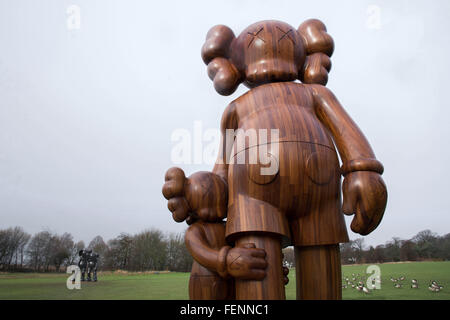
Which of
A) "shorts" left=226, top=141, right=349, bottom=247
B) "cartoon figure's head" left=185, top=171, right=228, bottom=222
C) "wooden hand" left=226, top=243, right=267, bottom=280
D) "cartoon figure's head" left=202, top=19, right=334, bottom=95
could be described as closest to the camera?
"wooden hand" left=226, top=243, right=267, bottom=280

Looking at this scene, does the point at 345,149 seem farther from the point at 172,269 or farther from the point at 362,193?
the point at 172,269

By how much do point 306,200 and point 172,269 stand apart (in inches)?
205

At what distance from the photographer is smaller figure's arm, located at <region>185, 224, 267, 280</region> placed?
2.95 feet

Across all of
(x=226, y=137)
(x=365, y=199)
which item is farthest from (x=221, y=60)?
(x=365, y=199)

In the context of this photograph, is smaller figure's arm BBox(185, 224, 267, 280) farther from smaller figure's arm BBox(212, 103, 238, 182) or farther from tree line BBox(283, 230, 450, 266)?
tree line BBox(283, 230, 450, 266)

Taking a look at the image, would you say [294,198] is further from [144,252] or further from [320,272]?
[144,252]

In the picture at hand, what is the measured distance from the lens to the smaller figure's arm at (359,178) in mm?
940

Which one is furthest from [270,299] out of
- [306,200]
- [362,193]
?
[362,193]

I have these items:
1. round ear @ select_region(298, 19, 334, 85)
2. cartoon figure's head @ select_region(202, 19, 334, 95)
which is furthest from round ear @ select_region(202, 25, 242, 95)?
round ear @ select_region(298, 19, 334, 85)

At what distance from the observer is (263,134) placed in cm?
108

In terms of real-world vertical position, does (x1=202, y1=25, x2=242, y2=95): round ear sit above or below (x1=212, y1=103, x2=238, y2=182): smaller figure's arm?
above

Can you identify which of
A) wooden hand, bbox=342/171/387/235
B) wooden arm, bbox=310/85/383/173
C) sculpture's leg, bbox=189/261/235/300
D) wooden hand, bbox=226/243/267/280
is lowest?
sculpture's leg, bbox=189/261/235/300

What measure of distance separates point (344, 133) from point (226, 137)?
54 cm

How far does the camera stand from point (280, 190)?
1014 mm
